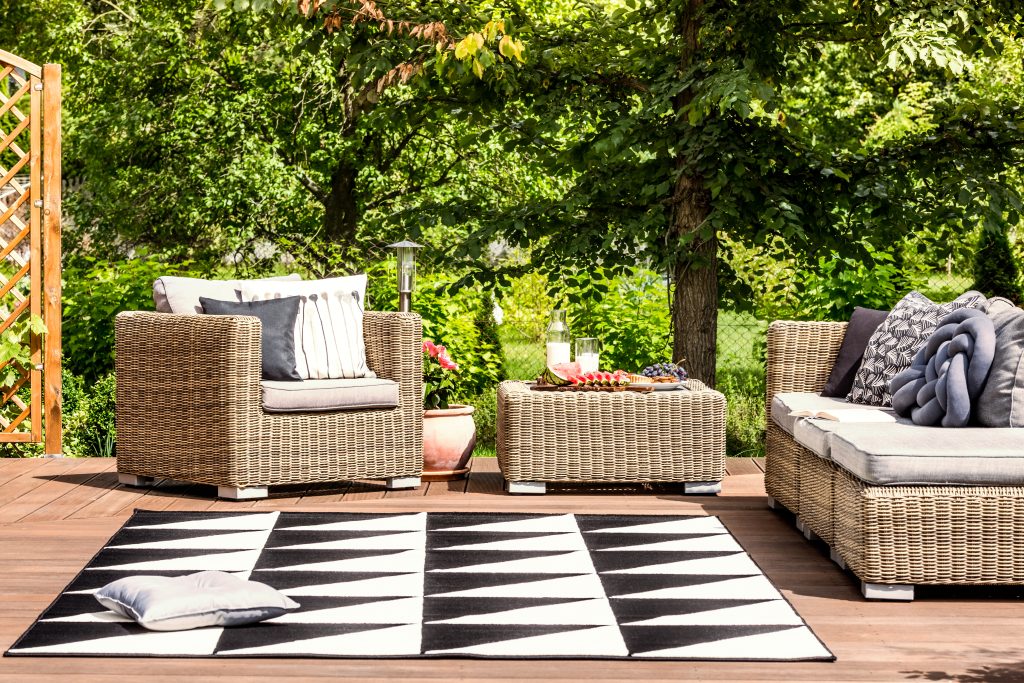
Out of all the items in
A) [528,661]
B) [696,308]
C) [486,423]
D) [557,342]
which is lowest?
[528,661]

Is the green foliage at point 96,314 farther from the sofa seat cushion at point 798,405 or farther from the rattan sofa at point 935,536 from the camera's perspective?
the rattan sofa at point 935,536

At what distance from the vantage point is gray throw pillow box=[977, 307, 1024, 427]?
11.7 ft

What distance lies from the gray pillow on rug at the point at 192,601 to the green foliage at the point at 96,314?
12.2ft

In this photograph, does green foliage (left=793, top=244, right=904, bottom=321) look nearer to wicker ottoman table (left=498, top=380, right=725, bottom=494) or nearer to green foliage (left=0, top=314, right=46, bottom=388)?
wicker ottoman table (left=498, top=380, right=725, bottom=494)

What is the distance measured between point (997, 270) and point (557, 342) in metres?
2.85

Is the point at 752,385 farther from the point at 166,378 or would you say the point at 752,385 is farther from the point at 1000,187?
the point at 166,378

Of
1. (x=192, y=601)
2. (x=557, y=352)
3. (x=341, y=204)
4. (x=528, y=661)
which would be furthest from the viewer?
(x=341, y=204)

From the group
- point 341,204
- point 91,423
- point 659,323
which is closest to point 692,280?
point 659,323

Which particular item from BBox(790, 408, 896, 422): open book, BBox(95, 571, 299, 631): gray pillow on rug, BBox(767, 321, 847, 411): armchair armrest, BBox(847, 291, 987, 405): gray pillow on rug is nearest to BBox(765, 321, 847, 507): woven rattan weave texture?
BBox(767, 321, 847, 411): armchair armrest

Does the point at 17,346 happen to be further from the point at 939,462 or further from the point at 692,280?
the point at 939,462

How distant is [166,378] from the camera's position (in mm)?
4750

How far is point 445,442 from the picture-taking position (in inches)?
199

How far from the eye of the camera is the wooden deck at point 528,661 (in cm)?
267

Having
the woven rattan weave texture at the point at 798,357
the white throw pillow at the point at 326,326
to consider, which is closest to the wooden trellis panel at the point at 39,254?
the white throw pillow at the point at 326,326
